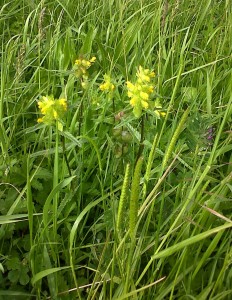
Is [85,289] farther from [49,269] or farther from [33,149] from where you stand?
[33,149]

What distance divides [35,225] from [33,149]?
29cm

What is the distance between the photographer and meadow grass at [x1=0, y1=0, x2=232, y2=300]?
1177mm

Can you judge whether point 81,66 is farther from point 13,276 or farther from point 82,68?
point 13,276

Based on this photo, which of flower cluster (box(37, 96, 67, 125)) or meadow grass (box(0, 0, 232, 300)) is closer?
meadow grass (box(0, 0, 232, 300))

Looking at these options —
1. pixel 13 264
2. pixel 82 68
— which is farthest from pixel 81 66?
pixel 13 264

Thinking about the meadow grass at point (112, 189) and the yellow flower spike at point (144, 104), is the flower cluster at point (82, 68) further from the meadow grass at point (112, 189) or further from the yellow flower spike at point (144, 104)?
the yellow flower spike at point (144, 104)

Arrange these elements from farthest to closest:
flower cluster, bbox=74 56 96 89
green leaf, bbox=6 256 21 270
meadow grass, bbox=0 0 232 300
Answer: flower cluster, bbox=74 56 96 89, green leaf, bbox=6 256 21 270, meadow grass, bbox=0 0 232 300

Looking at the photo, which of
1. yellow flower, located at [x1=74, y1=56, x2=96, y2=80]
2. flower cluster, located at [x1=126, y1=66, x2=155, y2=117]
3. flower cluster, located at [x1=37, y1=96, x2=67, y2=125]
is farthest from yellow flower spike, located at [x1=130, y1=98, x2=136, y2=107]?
yellow flower, located at [x1=74, y1=56, x2=96, y2=80]

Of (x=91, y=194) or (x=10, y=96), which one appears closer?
(x=91, y=194)

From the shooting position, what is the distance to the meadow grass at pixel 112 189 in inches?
46.3

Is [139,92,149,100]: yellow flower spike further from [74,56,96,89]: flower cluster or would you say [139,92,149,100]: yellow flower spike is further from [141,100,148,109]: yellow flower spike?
[74,56,96,89]: flower cluster

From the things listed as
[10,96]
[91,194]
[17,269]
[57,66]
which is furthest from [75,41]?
[17,269]

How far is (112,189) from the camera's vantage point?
4.97ft

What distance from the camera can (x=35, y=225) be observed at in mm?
1419
